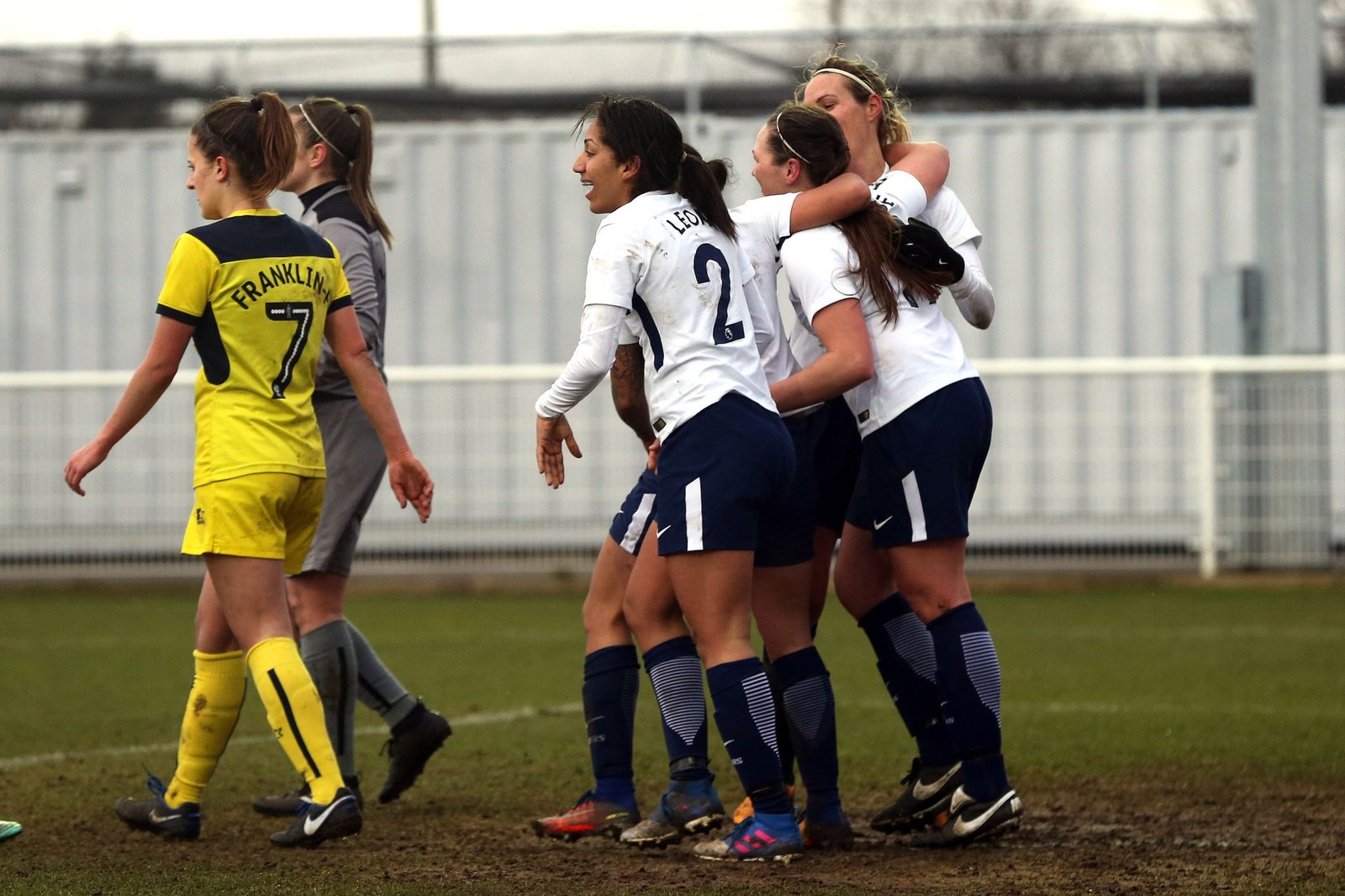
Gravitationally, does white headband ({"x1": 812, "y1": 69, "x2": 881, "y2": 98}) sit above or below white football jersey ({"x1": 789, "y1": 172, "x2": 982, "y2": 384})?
above

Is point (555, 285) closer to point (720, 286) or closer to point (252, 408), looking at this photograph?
point (252, 408)

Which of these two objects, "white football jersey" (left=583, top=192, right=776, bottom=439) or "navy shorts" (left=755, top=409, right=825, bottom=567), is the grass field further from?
"white football jersey" (left=583, top=192, right=776, bottom=439)

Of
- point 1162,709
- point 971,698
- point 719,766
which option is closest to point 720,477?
point 971,698

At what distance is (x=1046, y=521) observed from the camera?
13812mm

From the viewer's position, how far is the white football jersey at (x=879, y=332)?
4.49 metres

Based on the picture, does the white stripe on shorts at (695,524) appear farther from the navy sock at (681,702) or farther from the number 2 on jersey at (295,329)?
the number 2 on jersey at (295,329)

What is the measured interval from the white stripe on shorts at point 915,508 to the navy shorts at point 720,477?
40cm

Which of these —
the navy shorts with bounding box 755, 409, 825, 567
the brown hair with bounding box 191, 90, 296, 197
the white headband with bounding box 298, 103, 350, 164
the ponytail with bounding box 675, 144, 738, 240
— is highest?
the white headband with bounding box 298, 103, 350, 164

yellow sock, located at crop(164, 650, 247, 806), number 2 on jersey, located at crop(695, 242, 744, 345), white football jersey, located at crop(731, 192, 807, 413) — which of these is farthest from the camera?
yellow sock, located at crop(164, 650, 247, 806)

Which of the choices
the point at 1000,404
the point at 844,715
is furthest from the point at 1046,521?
the point at 844,715

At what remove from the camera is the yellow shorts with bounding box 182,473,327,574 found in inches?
176

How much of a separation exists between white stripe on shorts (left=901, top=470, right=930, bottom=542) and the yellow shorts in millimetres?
1578

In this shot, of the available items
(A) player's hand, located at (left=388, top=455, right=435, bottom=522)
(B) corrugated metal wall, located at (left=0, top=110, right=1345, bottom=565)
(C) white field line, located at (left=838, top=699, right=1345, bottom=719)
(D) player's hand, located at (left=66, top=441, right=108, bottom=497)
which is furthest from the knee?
(B) corrugated metal wall, located at (left=0, top=110, right=1345, bottom=565)

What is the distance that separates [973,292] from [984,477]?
920 centimetres
